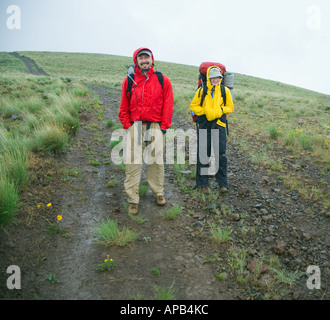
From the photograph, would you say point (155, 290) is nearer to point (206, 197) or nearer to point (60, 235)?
point (60, 235)

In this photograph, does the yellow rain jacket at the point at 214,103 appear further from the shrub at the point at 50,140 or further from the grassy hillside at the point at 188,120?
the shrub at the point at 50,140

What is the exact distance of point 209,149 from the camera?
5082 mm

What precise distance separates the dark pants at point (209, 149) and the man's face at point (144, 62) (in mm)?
1599

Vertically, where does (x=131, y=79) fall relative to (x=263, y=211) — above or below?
above

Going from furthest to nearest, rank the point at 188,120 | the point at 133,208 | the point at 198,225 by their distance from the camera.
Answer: the point at 188,120 < the point at 133,208 < the point at 198,225

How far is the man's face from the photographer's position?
13.2 ft

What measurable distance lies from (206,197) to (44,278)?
309cm

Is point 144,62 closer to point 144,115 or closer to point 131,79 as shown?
point 131,79

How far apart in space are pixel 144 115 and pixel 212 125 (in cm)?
152

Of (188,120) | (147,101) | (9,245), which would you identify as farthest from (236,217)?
(188,120)

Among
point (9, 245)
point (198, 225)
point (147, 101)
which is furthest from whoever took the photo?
point (147, 101)

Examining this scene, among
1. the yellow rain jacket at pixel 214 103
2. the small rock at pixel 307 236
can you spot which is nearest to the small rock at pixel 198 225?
the small rock at pixel 307 236

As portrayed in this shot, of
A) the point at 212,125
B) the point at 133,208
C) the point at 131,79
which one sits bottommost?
the point at 133,208

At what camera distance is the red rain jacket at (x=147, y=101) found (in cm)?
411
